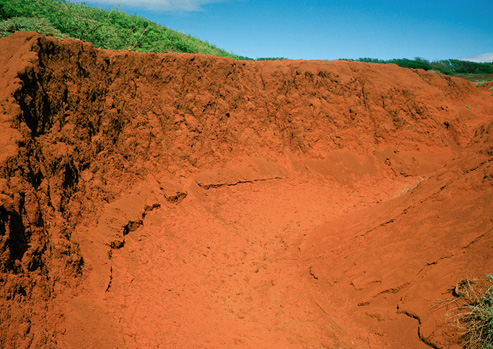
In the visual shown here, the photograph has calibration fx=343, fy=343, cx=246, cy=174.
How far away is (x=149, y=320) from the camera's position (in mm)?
5031

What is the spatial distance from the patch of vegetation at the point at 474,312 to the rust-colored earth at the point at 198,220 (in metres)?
0.14

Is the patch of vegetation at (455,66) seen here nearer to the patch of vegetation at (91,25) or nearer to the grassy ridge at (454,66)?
the grassy ridge at (454,66)

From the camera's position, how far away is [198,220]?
795cm

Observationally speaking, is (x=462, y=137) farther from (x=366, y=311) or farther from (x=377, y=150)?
(x=366, y=311)

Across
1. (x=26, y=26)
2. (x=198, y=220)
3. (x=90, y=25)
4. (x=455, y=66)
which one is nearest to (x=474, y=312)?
(x=198, y=220)

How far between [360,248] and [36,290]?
5.01 metres

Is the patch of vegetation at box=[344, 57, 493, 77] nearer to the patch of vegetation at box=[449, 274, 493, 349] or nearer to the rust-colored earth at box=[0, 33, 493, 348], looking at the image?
the rust-colored earth at box=[0, 33, 493, 348]

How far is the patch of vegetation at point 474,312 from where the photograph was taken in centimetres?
373

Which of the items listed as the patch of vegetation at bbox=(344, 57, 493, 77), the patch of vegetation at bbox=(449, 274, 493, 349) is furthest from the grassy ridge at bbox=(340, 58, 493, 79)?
the patch of vegetation at bbox=(449, 274, 493, 349)

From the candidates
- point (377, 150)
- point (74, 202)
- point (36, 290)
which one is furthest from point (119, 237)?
point (377, 150)

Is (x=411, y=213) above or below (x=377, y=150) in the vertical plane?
below

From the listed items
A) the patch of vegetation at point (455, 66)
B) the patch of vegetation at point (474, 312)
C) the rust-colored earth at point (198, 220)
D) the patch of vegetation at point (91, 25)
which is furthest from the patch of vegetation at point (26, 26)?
the patch of vegetation at point (455, 66)

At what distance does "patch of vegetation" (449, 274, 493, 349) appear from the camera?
3.73 m

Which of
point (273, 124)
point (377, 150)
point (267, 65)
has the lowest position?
point (377, 150)
